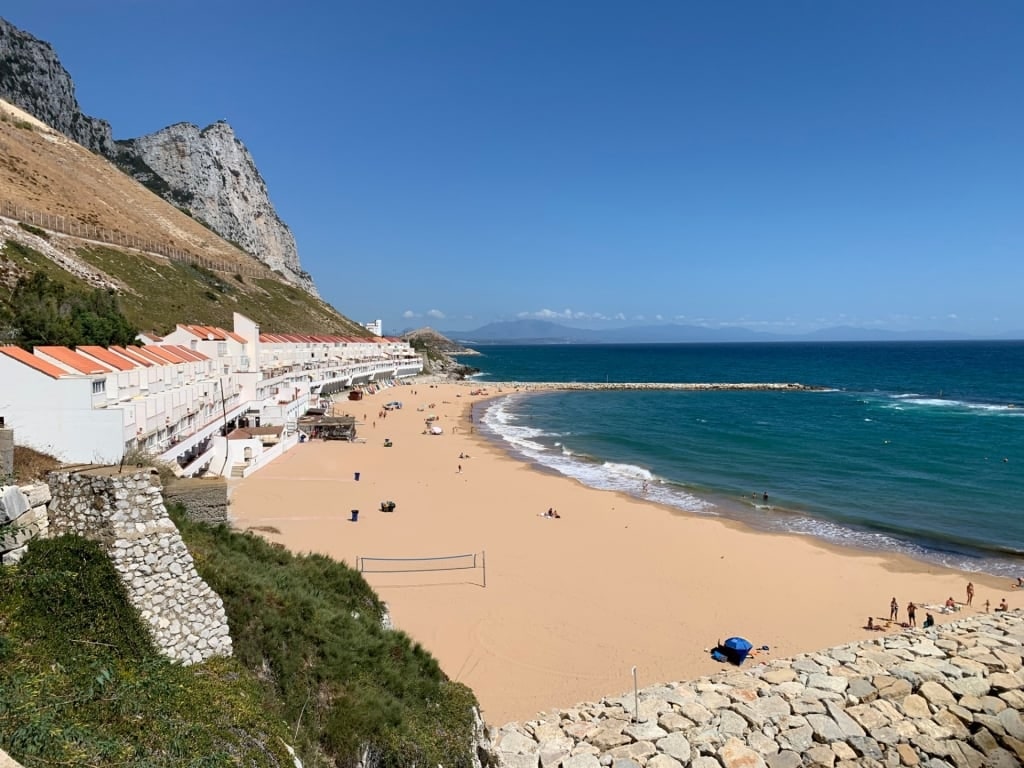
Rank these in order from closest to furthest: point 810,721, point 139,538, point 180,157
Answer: point 139,538 < point 810,721 < point 180,157

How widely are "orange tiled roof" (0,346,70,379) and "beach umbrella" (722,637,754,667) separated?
18.8 metres

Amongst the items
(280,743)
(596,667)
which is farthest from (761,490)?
(280,743)

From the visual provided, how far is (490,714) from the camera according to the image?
12008 mm

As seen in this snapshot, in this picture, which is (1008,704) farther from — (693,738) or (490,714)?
(490,714)

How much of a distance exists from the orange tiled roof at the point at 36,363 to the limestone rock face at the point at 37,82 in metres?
94.5

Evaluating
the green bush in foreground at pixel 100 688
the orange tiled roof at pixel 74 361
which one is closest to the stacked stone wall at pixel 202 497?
the green bush in foreground at pixel 100 688

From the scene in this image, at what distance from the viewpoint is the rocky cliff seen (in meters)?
87.8

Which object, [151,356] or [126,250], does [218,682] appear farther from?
[126,250]

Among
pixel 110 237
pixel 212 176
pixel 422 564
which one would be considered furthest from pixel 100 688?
pixel 212 176

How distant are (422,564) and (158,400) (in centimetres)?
1093

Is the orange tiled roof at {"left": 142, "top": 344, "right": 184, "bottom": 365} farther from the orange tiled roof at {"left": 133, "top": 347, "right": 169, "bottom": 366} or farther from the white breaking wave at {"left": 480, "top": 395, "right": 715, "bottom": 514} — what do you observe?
the white breaking wave at {"left": 480, "top": 395, "right": 715, "bottom": 514}

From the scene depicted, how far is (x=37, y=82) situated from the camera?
3506 inches

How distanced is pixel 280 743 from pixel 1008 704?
12.0 metres

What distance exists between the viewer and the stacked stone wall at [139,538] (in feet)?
21.2
